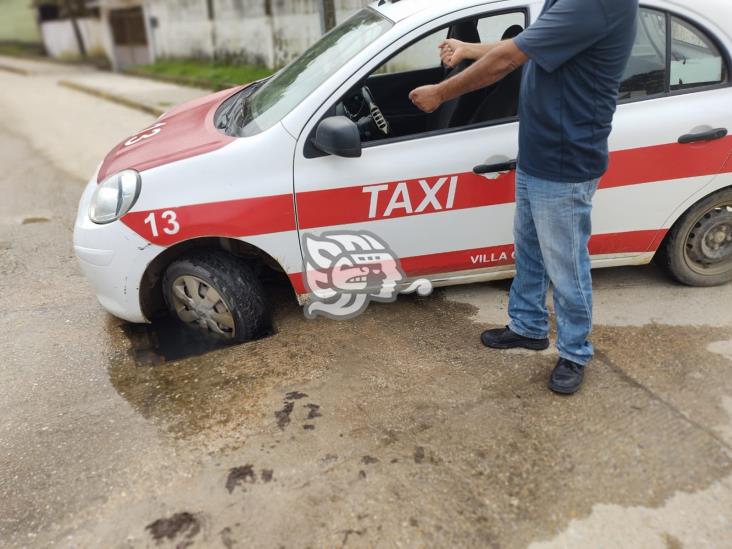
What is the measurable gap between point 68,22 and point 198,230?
26.7 m

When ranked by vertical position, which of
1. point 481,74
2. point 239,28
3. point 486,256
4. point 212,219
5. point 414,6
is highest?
point 239,28

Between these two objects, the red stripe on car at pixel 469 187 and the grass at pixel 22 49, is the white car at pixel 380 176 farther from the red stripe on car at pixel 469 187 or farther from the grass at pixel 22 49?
the grass at pixel 22 49

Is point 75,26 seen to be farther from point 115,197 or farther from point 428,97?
point 428,97

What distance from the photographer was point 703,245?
3389 millimetres

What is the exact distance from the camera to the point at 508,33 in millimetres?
3070

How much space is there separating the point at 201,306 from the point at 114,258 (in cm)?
49

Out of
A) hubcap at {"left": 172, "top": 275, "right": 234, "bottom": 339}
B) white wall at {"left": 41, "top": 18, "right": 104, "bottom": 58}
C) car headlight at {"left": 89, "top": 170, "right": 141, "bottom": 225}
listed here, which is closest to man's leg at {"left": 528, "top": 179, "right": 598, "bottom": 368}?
hubcap at {"left": 172, "top": 275, "right": 234, "bottom": 339}

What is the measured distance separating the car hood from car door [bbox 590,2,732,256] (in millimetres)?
1913

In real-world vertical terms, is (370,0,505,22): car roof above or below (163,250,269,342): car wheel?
above

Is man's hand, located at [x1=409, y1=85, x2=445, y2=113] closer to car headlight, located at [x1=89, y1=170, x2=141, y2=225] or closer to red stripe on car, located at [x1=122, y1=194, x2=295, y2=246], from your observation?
red stripe on car, located at [x1=122, y1=194, x2=295, y2=246]

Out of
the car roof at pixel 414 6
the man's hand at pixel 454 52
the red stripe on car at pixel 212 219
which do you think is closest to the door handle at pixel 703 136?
the car roof at pixel 414 6

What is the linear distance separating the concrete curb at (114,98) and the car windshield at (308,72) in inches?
273

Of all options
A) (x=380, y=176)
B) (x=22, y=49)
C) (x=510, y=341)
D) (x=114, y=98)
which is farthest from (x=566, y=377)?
(x=22, y=49)

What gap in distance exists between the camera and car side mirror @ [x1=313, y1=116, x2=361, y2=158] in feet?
8.73
